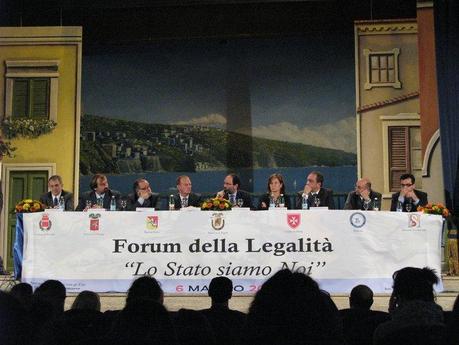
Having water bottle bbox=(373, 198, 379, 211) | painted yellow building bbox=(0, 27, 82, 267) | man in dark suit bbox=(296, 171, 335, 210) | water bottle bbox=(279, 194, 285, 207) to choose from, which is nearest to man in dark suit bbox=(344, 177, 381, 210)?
water bottle bbox=(373, 198, 379, 211)

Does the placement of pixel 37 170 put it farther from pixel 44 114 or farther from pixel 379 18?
pixel 379 18

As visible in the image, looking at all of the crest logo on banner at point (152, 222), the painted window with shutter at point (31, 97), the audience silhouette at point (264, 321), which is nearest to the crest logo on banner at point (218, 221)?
the crest logo on banner at point (152, 222)

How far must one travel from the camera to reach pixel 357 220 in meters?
6.46

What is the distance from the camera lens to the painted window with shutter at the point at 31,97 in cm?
1080

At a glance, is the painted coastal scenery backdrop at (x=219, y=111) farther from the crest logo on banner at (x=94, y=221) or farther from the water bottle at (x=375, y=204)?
the crest logo on banner at (x=94, y=221)

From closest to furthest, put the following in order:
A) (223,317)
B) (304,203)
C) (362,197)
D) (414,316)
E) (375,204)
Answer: (414,316) → (223,317) → (375,204) → (304,203) → (362,197)

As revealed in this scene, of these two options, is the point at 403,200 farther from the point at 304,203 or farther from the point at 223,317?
the point at 223,317

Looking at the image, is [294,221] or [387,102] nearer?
[294,221]

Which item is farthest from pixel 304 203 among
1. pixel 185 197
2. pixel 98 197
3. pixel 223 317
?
pixel 223 317

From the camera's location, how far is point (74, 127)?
10805 millimetres

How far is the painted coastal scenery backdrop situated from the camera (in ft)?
34.9

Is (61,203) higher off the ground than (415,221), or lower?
higher

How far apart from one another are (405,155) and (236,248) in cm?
463

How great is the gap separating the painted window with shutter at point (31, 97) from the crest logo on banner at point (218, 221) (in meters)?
5.25
